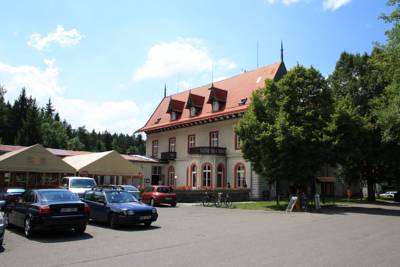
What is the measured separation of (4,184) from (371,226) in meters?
26.3

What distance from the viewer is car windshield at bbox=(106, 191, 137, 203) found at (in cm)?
1655

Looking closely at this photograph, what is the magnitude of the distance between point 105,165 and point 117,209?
18428mm

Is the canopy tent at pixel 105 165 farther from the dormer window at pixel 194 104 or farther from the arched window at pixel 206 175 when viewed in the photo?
the dormer window at pixel 194 104

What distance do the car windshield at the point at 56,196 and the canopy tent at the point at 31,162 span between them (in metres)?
16.0

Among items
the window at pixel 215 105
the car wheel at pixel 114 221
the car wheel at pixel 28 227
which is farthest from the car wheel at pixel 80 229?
the window at pixel 215 105

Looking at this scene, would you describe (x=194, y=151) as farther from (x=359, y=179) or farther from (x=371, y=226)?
(x=371, y=226)

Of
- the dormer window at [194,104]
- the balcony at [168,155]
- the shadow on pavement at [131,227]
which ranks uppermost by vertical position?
the dormer window at [194,104]

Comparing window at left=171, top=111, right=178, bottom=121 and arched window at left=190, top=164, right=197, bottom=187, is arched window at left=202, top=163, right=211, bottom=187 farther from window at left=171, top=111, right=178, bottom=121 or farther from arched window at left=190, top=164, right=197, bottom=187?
window at left=171, top=111, right=178, bottom=121

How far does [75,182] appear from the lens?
2553cm

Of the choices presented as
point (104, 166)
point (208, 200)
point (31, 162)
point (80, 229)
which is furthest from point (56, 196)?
point (104, 166)

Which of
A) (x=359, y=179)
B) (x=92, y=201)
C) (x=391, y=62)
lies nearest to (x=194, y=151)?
(x=359, y=179)

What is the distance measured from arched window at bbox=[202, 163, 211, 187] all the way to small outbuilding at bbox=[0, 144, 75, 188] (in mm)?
17723

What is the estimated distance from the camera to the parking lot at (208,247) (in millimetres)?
9242

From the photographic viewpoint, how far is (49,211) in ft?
42.0
